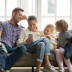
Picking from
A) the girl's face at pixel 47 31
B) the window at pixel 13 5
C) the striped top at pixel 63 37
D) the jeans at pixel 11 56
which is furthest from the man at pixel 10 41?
the window at pixel 13 5

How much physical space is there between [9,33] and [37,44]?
543mm

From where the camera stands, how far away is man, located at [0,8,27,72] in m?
3.02

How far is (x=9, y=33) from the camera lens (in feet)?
11.3

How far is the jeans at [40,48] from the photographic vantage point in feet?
9.96

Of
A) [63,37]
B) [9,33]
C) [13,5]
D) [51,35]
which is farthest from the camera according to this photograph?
[13,5]

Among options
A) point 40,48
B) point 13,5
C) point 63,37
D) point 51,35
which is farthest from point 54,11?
point 40,48

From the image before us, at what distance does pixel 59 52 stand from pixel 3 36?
95cm

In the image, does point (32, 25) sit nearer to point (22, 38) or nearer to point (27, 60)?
point (22, 38)

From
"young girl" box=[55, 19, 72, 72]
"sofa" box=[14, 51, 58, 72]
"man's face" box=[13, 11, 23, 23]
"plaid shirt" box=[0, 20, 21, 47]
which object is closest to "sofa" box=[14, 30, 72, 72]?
"sofa" box=[14, 51, 58, 72]

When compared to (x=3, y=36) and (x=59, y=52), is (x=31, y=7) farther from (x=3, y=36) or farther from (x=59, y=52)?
(x=59, y=52)

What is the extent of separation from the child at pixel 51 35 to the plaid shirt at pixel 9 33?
1.67ft

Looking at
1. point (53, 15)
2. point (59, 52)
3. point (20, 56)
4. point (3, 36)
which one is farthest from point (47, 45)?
point (53, 15)

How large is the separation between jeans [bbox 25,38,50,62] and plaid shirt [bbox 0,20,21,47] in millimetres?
298

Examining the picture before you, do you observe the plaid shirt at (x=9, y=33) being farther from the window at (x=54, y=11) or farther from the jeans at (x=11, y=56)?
the window at (x=54, y=11)
